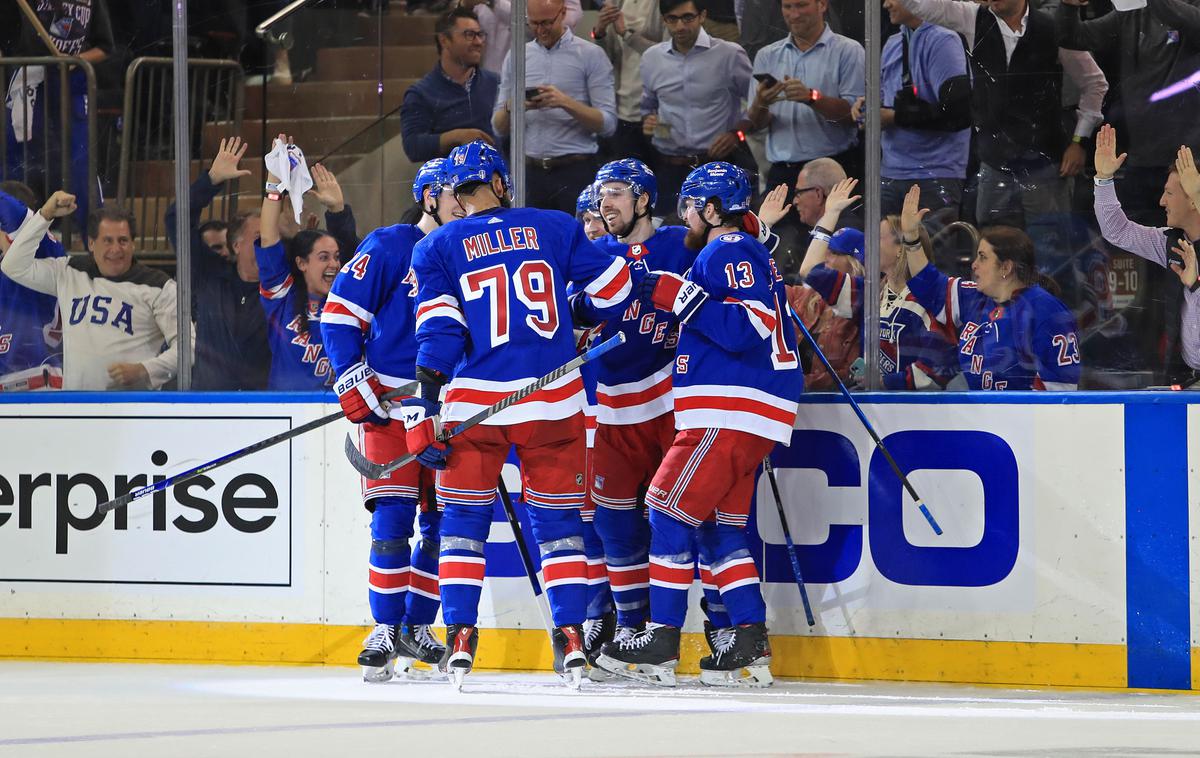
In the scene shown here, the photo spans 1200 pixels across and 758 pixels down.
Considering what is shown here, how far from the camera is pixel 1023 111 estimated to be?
502 cm

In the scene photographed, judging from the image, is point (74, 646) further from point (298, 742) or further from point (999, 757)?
point (999, 757)

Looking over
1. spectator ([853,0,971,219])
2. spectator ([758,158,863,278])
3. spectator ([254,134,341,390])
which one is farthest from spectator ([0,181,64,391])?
spectator ([853,0,971,219])

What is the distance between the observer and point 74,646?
5.42 metres

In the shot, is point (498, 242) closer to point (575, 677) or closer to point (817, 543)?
point (575, 677)

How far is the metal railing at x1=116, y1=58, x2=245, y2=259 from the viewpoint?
5594mm

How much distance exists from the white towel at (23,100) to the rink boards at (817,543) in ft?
3.23

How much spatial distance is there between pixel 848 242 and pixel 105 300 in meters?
2.56

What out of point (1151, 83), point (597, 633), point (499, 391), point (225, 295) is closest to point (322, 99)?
point (225, 295)

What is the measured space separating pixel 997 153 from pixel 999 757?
2.19 m

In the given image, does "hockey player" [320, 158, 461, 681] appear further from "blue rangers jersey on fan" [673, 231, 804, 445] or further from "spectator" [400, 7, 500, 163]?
"blue rangers jersey on fan" [673, 231, 804, 445]

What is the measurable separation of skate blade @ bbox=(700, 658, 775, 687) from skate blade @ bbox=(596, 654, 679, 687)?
0.39 ft

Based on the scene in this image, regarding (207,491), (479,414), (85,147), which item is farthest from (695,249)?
(85,147)

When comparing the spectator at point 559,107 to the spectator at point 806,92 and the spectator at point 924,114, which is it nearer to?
the spectator at point 806,92

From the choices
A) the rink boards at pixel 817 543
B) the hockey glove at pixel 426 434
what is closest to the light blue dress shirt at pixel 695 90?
the rink boards at pixel 817 543
